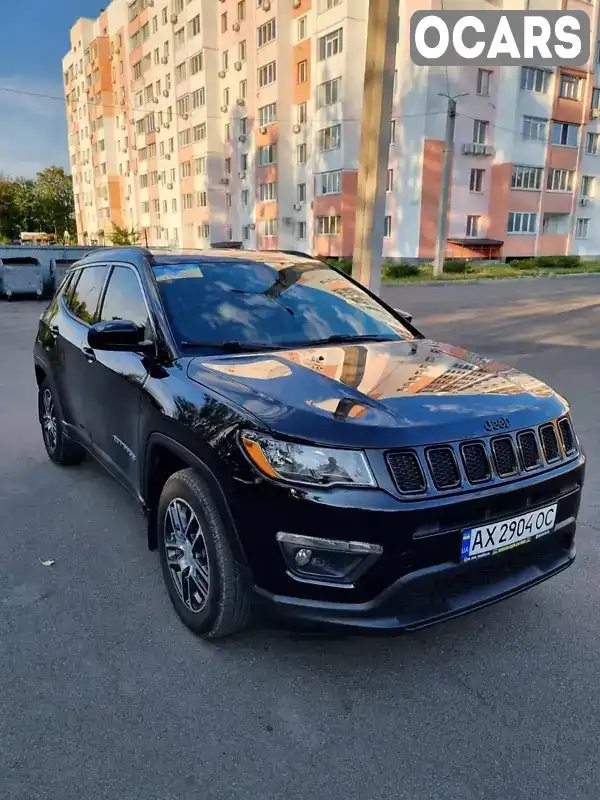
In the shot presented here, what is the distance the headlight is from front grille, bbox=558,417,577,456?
3.48ft

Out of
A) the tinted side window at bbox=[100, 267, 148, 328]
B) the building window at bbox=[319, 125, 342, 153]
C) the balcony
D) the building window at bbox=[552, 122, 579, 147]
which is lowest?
the tinted side window at bbox=[100, 267, 148, 328]

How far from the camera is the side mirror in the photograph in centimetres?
301

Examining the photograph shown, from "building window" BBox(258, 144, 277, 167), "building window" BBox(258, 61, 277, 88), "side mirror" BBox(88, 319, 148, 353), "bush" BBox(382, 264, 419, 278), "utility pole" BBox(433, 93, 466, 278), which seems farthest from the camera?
"building window" BBox(258, 144, 277, 167)

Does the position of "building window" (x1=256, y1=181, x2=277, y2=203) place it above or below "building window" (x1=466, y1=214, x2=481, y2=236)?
above

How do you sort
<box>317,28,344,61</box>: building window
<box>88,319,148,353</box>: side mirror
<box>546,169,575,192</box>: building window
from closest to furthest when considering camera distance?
<box>88,319,148,353</box>: side mirror → <box>317,28,344,61</box>: building window → <box>546,169,575,192</box>: building window

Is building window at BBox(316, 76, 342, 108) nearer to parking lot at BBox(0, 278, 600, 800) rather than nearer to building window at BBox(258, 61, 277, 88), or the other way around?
building window at BBox(258, 61, 277, 88)

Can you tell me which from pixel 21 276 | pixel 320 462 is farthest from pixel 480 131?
pixel 320 462

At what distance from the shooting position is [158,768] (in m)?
2.10

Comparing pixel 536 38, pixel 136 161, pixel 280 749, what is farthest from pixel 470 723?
pixel 136 161

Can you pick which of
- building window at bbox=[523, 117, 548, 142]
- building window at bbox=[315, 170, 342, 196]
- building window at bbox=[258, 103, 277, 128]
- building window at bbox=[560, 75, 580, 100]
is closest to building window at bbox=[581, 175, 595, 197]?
building window at bbox=[560, 75, 580, 100]

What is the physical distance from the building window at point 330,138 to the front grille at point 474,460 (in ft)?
116

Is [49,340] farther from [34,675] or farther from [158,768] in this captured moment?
[158,768]

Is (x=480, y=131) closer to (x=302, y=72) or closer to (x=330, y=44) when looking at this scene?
(x=330, y=44)

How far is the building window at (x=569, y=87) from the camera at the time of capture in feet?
121
